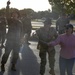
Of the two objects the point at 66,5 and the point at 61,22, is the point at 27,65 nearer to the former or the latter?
the point at 61,22

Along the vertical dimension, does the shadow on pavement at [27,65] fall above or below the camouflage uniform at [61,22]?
below

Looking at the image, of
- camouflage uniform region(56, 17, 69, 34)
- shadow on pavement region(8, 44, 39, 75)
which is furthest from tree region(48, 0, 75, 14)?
shadow on pavement region(8, 44, 39, 75)

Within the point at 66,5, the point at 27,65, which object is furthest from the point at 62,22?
the point at 66,5

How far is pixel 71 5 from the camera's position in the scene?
46.4 m

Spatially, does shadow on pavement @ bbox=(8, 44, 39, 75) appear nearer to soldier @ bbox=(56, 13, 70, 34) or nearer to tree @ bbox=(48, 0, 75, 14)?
soldier @ bbox=(56, 13, 70, 34)

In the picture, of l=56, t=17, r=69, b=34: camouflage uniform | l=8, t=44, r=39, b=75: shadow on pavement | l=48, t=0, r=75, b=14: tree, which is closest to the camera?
l=8, t=44, r=39, b=75: shadow on pavement

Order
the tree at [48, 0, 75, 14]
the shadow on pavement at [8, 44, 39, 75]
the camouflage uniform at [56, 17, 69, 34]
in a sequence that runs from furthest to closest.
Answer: the tree at [48, 0, 75, 14] < the camouflage uniform at [56, 17, 69, 34] < the shadow on pavement at [8, 44, 39, 75]

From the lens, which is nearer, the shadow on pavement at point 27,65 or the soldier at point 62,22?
the shadow on pavement at point 27,65

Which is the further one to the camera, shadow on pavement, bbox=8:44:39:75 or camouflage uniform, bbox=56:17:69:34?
camouflage uniform, bbox=56:17:69:34

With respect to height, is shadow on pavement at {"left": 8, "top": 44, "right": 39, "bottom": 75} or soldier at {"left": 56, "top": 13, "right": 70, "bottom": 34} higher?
soldier at {"left": 56, "top": 13, "right": 70, "bottom": 34}

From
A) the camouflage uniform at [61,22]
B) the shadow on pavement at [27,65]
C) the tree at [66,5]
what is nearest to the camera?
the shadow on pavement at [27,65]

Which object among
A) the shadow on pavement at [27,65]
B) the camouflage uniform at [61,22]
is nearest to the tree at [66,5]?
the camouflage uniform at [61,22]

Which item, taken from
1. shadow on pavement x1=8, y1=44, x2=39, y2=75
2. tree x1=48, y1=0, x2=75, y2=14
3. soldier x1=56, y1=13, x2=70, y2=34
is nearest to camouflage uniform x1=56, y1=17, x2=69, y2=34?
soldier x1=56, y1=13, x2=70, y2=34

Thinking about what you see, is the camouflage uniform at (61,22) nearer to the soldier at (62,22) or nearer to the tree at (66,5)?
the soldier at (62,22)
